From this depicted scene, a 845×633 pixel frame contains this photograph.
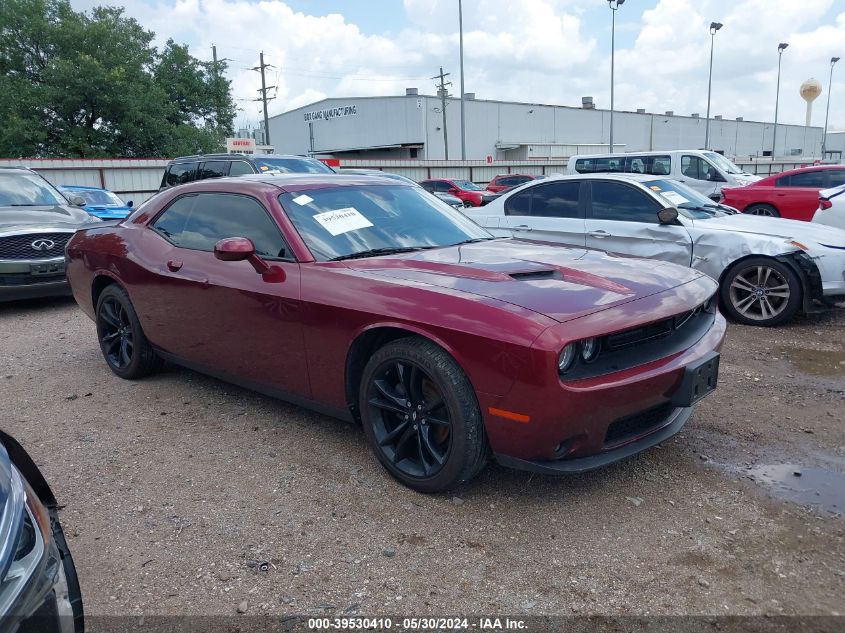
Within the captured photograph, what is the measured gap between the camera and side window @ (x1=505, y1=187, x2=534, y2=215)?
7.34 m

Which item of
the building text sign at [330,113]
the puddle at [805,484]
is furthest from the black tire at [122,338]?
the building text sign at [330,113]

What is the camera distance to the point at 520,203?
7410mm

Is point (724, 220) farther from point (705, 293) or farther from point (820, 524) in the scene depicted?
point (820, 524)

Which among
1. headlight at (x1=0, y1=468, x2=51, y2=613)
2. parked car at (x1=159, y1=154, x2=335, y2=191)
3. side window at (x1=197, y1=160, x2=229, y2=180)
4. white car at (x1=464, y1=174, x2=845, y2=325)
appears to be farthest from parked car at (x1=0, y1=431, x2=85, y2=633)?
side window at (x1=197, y1=160, x2=229, y2=180)

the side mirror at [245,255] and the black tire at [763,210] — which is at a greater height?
the side mirror at [245,255]

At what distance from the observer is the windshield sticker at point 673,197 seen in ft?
21.6

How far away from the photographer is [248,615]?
2303 mm

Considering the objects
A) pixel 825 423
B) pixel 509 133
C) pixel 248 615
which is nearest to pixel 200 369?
pixel 248 615

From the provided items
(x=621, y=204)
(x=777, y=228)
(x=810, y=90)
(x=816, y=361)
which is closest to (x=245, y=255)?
(x=816, y=361)

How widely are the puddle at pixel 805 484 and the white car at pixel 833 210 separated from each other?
24.6 ft

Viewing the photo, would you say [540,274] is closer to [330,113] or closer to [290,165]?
[290,165]

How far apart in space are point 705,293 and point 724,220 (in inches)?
143

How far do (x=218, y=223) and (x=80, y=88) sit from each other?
3161 centimetres

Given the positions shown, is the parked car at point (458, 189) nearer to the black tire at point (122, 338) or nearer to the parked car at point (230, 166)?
the parked car at point (230, 166)
